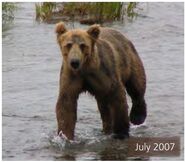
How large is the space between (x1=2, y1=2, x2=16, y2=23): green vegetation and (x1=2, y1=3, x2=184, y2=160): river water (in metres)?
0.15

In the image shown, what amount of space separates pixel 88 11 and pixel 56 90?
4.35 meters

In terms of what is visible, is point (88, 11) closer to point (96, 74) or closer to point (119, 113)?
point (119, 113)

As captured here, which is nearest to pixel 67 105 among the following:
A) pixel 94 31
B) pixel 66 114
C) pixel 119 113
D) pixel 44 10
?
pixel 66 114

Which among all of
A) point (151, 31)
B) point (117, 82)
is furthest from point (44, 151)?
point (151, 31)

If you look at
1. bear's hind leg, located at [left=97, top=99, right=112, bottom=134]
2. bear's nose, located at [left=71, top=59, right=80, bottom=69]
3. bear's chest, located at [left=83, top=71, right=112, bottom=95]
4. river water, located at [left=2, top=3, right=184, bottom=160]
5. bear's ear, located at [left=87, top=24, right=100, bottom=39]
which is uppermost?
bear's ear, located at [left=87, top=24, right=100, bottom=39]

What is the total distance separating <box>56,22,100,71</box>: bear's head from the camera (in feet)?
27.5

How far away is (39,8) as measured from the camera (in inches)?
622

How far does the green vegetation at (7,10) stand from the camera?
15.9 meters

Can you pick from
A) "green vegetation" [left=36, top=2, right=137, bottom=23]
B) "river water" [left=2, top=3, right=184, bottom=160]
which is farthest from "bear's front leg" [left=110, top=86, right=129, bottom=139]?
"green vegetation" [left=36, top=2, right=137, bottom=23]

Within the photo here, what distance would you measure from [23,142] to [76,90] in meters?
0.88

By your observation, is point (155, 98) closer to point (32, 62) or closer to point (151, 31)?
point (32, 62)

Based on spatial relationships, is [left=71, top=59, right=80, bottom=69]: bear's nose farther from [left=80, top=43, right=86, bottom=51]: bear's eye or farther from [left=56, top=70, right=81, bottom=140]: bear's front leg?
[left=56, top=70, right=81, bottom=140]: bear's front leg

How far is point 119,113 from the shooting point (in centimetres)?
920

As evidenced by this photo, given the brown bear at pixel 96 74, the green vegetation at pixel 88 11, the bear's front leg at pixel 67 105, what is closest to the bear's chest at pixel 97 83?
the brown bear at pixel 96 74
